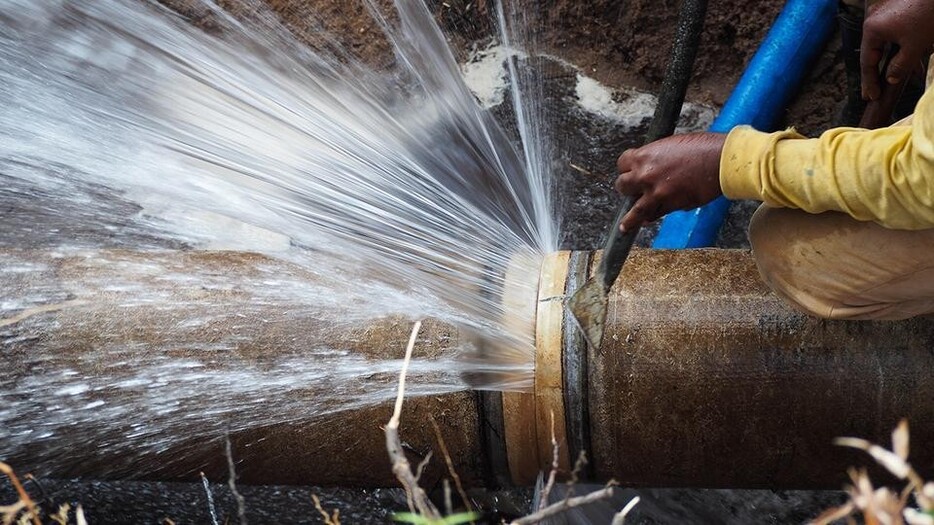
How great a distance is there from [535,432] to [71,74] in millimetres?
2572

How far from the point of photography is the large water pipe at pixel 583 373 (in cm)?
241

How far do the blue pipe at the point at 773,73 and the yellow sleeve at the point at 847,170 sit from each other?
1.39 meters

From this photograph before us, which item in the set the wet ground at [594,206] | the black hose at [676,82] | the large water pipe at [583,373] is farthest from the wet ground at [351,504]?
the black hose at [676,82]

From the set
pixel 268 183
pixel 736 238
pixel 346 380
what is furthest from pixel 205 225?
pixel 736 238

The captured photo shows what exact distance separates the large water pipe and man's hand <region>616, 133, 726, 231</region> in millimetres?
392

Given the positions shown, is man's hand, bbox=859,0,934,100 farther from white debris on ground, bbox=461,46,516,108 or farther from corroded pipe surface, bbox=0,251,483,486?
white debris on ground, bbox=461,46,516,108

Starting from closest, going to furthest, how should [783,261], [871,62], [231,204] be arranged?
[783,261] < [871,62] < [231,204]

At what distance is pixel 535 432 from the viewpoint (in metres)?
2.59

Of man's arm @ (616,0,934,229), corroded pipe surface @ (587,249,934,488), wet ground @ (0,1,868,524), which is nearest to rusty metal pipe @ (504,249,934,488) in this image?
corroded pipe surface @ (587,249,934,488)

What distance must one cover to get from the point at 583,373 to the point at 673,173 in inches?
25.0

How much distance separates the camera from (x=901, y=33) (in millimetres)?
2193

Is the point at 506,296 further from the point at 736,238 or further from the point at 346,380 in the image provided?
the point at 736,238

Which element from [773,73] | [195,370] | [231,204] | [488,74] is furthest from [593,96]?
[195,370]

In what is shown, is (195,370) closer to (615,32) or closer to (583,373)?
(583,373)
